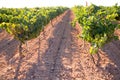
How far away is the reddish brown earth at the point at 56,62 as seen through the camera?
1282cm

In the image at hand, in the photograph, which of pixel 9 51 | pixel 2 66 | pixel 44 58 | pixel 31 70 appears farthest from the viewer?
pixel 9 51

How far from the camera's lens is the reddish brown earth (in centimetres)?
1282

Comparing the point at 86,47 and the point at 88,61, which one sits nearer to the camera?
the point at 88,61

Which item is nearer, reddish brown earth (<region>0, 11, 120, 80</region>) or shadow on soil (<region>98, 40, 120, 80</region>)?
reddish brown earth (<region>0, 11, 120, 80</region>)

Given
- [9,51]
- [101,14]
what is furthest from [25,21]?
[101,14]

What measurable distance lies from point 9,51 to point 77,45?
562 cm

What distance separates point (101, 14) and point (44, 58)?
16.2ft

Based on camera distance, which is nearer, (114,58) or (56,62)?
(56,62)

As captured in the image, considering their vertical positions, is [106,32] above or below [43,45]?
above

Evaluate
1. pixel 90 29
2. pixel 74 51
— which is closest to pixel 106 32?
pixel 90 29

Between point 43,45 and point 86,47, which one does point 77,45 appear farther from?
point 43,45

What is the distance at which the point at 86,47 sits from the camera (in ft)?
61.3

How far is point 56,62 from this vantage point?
48.6 ft

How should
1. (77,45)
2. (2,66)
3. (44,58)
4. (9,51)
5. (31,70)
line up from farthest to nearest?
(77,45) → (9,51) → (44,58) → (2,66) → (31,70)
